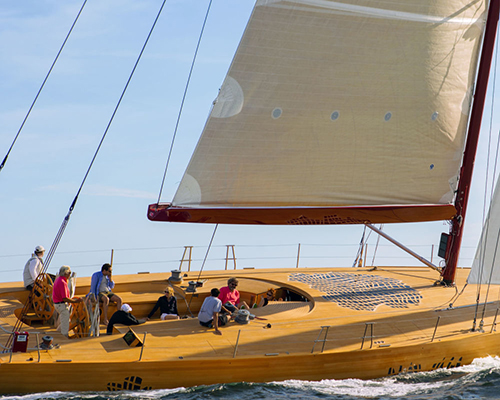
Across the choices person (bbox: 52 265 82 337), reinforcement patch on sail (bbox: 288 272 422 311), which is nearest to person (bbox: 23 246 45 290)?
person (bbox: 52 265 82 337)

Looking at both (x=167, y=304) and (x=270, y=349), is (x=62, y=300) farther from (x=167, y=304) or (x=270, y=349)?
(x=270, y=349)

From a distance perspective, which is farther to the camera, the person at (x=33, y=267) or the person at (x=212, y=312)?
the person at (x=33, y=267)

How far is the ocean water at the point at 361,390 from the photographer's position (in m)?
8.34

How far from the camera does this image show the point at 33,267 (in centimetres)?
1094

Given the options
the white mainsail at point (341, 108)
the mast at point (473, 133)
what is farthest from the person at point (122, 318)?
the mast at point (473, 133)

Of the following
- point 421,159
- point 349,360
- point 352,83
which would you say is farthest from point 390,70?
point 349,360

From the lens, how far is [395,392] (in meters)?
9.04

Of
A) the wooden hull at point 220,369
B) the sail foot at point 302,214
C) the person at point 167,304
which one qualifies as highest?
the sail foot at point 302,214

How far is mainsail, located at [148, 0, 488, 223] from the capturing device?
32.7ft

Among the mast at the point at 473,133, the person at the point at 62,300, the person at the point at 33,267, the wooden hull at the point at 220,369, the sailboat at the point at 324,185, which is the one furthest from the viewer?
the mast at the point at 473,133

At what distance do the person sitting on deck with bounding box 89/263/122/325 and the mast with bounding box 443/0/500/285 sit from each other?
6235mm

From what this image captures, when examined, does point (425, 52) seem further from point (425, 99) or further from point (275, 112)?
point (275, 112)

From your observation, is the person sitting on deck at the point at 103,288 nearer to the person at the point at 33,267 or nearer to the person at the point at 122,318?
the person at the point at 122,318

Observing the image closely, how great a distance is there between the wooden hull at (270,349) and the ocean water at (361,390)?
104 mm
